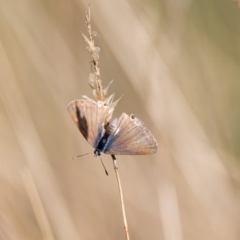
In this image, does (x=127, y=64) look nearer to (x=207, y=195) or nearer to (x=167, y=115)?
(x=167, y=115)

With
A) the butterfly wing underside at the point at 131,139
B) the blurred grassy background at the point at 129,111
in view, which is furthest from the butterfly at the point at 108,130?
the blurred grassy background at the point at 129,111

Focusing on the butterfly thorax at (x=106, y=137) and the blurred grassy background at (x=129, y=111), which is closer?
the butterfly thorax at (x=106, y=137)

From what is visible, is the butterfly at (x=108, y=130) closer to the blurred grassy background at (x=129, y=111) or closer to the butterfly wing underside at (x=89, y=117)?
the butterfly wing underside at (x=89, y=117)

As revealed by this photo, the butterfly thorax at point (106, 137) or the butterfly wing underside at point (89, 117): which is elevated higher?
Answer: the butterfly wing underside at point (89, 117)

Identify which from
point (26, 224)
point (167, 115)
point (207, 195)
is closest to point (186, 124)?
point (167, 115)

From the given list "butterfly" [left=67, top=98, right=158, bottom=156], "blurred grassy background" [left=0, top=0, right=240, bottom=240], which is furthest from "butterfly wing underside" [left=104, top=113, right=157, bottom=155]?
"blurred grassy background" [left=0, top=0, right=240, bottom=240]

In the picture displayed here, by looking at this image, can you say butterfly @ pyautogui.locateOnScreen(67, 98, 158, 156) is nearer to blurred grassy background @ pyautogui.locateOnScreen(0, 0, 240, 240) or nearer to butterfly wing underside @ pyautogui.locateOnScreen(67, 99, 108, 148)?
butterfly wing underside @ pyautogui.locateOnScreen(67, 99, 108, 148)
